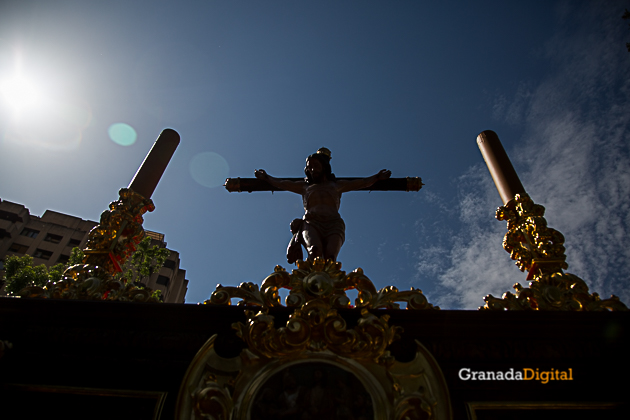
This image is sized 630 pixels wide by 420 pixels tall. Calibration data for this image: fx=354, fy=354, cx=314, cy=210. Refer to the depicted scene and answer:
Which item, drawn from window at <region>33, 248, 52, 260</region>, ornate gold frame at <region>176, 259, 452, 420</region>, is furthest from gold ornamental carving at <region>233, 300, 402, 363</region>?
window at <region>33, 248, 52, 260</region>

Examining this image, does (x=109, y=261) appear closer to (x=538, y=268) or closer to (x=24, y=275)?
(x=538, y=268)

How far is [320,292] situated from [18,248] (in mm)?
44767

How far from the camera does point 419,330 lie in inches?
137

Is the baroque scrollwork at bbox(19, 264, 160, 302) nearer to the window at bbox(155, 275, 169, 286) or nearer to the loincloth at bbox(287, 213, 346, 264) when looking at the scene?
the loincloth at bbox(287, 213, 346, 264)

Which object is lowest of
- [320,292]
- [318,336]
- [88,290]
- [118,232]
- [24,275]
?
[318,336]

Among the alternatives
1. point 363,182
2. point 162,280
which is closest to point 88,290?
point 363,182

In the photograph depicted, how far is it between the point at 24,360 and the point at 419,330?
12.5 ft

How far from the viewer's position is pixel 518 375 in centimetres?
328

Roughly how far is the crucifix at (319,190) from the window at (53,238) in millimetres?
41012

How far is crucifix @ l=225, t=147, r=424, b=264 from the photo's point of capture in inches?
202

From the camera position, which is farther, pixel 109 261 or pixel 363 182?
pixel 363 182

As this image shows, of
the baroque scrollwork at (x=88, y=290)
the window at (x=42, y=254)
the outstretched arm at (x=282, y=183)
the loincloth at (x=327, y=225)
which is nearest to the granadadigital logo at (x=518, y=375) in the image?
the loincloth at (x=327, y=225)

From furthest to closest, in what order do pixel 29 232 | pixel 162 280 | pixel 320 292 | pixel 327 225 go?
1. pixel 162 280
2. pixel 29 232
3. pixel 327 225
4. pixel 320 292

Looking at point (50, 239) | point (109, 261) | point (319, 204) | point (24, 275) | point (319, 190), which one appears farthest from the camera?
point (50, 239)
